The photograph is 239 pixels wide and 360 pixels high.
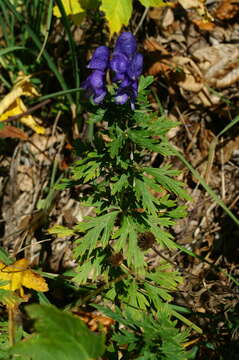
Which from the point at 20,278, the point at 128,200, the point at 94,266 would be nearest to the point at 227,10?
the point at 128,200

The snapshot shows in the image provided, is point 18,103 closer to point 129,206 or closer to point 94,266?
point 129,206

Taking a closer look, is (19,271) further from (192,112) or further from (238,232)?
(192,112)

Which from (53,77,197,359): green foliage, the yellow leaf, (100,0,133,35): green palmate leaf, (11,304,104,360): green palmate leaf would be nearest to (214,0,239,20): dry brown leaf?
the yellow leaf

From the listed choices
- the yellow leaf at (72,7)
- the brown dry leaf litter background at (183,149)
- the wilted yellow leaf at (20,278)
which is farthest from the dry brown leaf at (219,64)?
the wilted yellow leaf at (20,278)

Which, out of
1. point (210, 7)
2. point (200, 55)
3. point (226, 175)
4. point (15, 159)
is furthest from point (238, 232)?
point (210, 7)

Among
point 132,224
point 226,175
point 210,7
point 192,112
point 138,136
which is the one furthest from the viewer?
point 210,7

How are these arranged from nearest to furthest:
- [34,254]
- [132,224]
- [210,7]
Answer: [132,224] → [34,254] → [210,7]

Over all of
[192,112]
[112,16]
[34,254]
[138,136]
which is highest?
[112,16]
